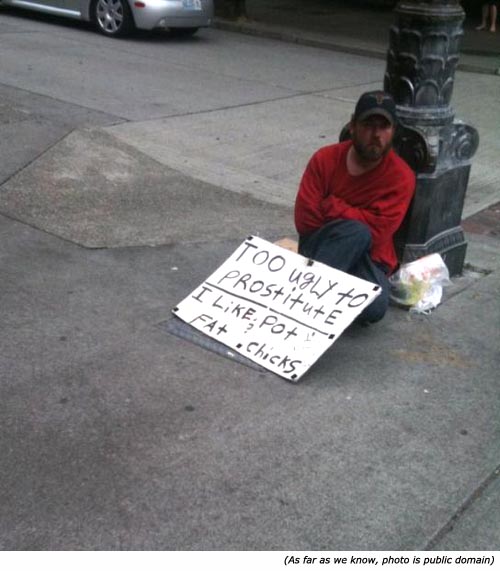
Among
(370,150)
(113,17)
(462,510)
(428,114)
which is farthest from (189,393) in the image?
(113,17)

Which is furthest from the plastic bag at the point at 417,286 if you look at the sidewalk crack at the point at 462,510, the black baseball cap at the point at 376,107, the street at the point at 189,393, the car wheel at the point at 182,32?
the car wheel at the point at 182,32

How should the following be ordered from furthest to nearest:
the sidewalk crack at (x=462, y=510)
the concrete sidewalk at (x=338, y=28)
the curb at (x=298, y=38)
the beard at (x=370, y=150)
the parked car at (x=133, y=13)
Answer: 1. the concrete sidewalk at (x=338, y=28)
2. the curb at (x=298, y=38)
3. the parked car at (x=133, y=13)
4. the beard at (x=370, y=150)
5. the sidewalk crack at (x=462, y=510)

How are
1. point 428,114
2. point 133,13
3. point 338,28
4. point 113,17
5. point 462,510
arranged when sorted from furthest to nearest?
point 338,28
point 113,17
point 133,13
point 428,114
point 462,510

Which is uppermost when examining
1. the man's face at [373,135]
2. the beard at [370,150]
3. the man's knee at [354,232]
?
the man's face at [373,135]

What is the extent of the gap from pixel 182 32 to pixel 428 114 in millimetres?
9872

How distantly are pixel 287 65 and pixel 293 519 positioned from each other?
Answer: 10.2 metres

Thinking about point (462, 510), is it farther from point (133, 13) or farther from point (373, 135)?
point (133, 13)

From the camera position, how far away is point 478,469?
338 cm

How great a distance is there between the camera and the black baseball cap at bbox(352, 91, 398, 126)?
13.4 ft

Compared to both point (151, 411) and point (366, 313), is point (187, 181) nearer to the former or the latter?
point (366, 313)

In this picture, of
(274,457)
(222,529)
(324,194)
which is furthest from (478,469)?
(324,194)

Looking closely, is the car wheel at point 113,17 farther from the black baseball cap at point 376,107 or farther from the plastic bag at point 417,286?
the black baseball cap at point 376,107

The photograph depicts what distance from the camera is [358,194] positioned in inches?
170

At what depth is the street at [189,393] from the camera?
2994 millimetres
